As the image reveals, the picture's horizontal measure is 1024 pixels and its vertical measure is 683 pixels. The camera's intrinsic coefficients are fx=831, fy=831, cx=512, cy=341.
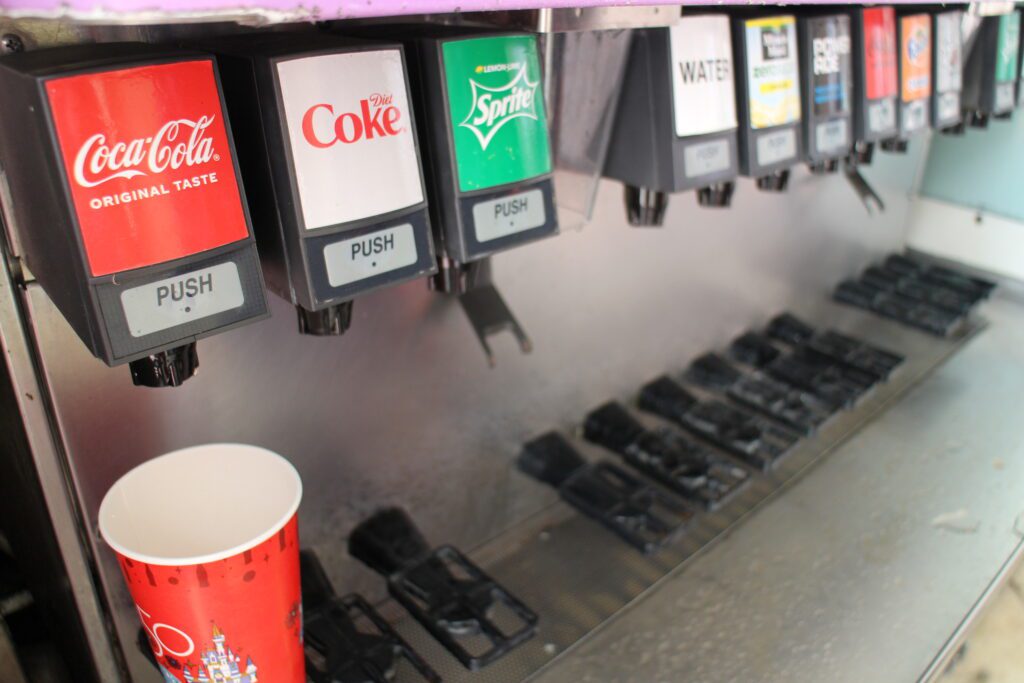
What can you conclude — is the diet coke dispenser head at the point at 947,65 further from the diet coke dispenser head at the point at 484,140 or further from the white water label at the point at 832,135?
the diet coke dispenser head at the point at 484,140

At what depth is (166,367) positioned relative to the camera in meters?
0.58

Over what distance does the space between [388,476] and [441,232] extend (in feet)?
1.43

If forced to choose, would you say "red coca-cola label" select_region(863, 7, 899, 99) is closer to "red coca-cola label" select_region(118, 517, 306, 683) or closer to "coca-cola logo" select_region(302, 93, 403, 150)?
"coca-cola logo" select_region(302, 93, 403, 150)

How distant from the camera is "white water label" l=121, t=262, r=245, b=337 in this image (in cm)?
49

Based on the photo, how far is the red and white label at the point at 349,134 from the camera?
52 cm

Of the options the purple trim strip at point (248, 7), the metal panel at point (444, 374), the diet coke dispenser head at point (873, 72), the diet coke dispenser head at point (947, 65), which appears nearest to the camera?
the purple trim strip at point (248, 7)

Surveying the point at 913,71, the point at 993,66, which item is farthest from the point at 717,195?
the point at 993,66

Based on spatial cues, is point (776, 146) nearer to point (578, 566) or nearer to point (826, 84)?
point (826, 84)

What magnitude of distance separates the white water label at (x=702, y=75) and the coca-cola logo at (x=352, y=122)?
34cm

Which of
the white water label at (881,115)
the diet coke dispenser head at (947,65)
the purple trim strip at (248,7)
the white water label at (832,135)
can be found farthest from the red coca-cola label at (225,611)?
the diet coke dispenser head at (947,65)

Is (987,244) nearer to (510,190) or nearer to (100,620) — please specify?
(510,190)

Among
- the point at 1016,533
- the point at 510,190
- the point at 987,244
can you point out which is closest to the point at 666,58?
the point at 510,190

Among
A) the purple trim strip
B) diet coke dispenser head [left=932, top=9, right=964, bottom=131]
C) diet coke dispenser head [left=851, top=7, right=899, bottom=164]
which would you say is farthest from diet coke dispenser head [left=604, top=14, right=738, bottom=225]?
diet coke dispenser head [left=932, top=9, right=964, bottom=131]

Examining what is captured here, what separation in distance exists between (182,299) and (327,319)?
0.15 metres
